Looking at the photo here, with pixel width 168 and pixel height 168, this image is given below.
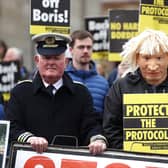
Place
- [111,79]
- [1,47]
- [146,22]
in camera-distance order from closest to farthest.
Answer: [146,22] < [111,79] < [1,47]

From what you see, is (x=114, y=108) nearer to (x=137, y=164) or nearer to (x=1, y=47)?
(x=137, y=164)

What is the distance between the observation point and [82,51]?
28.5ft

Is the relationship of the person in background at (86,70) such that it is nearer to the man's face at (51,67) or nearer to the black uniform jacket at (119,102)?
the man's face at (51,67)

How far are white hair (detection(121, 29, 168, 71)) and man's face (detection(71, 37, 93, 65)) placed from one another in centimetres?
212

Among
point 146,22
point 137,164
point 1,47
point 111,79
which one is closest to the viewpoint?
point 137,164

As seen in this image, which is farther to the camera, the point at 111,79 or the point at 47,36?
the point at 111,79

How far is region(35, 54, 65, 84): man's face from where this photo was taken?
6457mm

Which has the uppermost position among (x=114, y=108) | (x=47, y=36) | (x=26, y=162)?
(x=47, y=36)

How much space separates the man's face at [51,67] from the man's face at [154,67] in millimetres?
654

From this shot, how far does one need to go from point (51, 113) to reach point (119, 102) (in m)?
0.56

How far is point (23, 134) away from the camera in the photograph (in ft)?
20.6

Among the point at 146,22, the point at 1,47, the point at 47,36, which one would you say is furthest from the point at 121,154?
the point at 1,47

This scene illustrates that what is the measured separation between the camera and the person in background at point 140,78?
6219mm

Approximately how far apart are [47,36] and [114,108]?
856 mm
